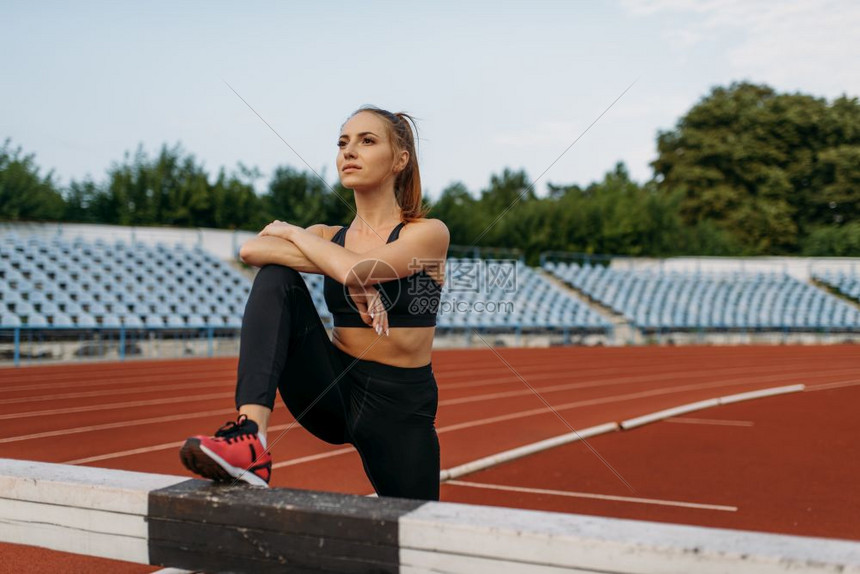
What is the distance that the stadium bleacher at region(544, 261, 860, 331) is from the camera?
64.5 ft

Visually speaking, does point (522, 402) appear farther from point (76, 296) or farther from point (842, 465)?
point (76, 296)

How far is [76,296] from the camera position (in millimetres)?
12641

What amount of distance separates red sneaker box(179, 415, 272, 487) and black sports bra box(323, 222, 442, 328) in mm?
451

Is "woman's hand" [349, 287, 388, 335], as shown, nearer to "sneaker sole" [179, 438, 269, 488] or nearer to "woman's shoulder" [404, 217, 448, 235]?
"woman's shoulder" [404, 217, 448, 235]

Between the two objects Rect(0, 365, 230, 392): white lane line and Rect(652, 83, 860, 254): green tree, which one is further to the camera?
Rect(652, 83, 860, 254): green tree

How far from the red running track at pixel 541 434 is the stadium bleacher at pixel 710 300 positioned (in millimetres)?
7588

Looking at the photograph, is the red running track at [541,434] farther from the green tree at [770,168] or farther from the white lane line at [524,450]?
the green tree at [770,168]

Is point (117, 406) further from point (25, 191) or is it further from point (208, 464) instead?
point (25, 191)

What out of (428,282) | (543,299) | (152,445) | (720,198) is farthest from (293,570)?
(720,198)

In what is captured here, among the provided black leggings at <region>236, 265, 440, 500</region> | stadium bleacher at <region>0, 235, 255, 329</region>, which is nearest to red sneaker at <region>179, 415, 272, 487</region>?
black leggings at <region>236, 265, 440, 500</region>

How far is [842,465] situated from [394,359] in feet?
13.8

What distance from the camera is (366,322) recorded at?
2.05m

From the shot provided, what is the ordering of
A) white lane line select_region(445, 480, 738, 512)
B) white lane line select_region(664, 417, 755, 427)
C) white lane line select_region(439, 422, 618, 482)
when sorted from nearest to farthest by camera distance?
white lane line select_region(445, 480, 738, 512) < white lane line select_region(439, 422, 618, 482) < white lane line select_region(664, 417, 755, 427)

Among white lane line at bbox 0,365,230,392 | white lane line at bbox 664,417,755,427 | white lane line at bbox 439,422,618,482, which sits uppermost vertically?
white lane line at bbox 439,422,618,482
